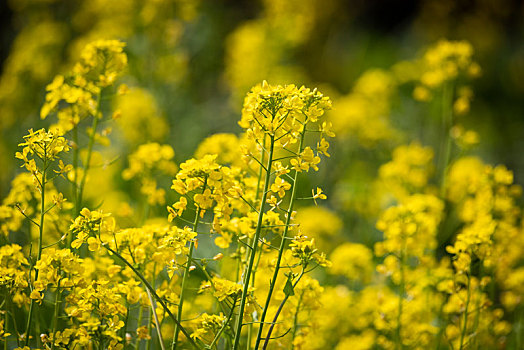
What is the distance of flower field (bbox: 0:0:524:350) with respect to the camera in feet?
5.37

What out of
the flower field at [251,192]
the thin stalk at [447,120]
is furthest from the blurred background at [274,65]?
the thin stalk at [447,120]

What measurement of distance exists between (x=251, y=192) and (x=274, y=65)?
3.73 metres

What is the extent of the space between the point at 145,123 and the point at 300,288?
2.91 m

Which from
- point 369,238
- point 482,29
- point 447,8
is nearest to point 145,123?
point 369,238

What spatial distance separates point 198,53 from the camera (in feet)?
24.0

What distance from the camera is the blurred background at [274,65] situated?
4.75m

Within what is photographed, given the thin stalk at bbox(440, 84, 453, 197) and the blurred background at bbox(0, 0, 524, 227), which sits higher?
the blurred background at bbox(0, 0, 524, 227)

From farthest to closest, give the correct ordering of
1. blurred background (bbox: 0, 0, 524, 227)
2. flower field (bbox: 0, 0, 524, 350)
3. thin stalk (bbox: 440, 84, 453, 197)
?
1. blurred background (bbox: 0, 0, 524, 227)
2. thin stalk (bbox: 440, 84, 453, 197)
3. flower field (bbox: 0, 0, 524, 350)

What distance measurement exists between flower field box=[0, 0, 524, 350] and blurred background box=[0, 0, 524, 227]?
0.03 metres

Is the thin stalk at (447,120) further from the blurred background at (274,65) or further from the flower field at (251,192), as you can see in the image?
the blurred background at (274,65)

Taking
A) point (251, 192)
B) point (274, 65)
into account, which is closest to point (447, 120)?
point (251, 192)

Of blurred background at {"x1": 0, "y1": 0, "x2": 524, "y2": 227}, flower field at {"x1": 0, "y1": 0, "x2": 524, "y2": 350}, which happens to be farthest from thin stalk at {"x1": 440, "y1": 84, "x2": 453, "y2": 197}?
blurred background at {"x1": 0, "y1": 0, "x2": 524, "y2": 227}

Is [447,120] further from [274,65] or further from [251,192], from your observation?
[274,65]

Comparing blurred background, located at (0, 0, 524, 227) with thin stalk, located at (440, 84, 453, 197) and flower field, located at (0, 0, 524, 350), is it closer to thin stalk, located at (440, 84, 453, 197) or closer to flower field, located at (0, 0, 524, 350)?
flower field, located at (0, 0, 524, 350)
